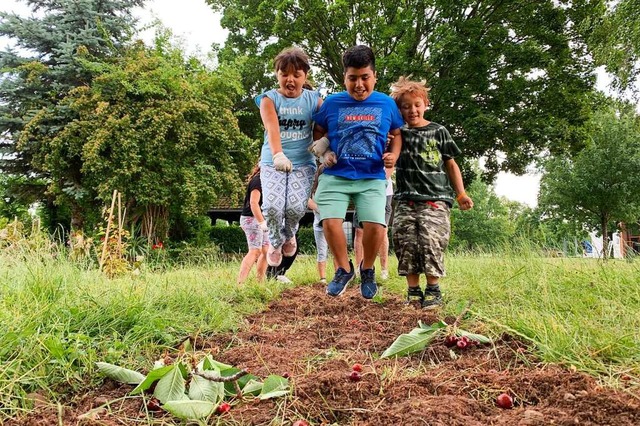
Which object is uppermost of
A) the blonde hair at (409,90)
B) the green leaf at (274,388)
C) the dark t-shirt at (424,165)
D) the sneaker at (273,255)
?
the blonde hair at (409,90)

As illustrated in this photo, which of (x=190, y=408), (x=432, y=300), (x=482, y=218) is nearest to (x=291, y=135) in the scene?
(x=432, y=300)

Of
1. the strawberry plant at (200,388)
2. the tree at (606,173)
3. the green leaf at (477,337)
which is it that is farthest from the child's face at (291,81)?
the tree at (606,173)

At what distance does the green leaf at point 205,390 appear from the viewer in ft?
5.64

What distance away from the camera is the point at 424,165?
12.4ft

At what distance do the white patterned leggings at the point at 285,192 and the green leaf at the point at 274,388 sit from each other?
104 inches

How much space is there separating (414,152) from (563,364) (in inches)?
85.6

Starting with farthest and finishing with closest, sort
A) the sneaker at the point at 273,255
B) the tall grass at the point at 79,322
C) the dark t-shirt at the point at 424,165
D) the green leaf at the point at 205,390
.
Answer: the sneaker at the point at 273,255 < the dark t-shirt at the point at 424,165 < the tall grass at the point at 79,322 < the green leaf at the point at 205,390

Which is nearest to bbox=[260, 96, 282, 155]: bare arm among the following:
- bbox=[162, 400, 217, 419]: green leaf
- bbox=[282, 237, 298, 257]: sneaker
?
bbox=[282, 237, 298, 257]: sneaker

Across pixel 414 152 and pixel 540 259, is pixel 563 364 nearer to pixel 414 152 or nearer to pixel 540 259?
pixel 414 152

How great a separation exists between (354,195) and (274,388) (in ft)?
7.38

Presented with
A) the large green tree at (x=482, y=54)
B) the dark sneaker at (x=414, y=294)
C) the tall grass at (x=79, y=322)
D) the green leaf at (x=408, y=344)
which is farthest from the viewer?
the large green tree at (x=482, y=54)

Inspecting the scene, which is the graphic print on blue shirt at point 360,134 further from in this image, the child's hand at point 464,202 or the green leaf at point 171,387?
the green leaf at point 171,387

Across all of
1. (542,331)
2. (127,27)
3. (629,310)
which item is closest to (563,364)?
(542,331)

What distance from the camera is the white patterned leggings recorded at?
4.37 m
